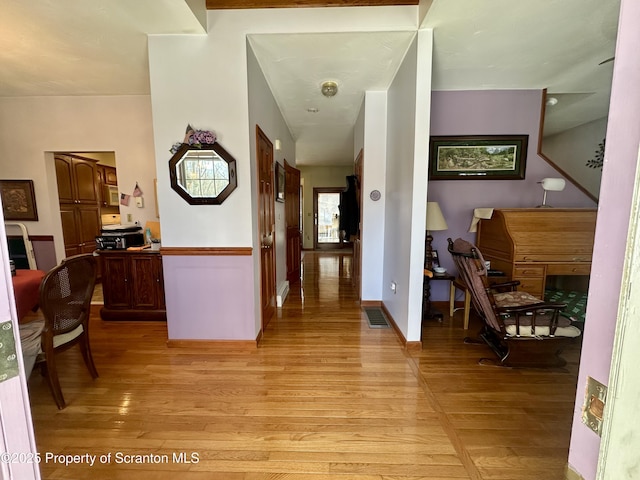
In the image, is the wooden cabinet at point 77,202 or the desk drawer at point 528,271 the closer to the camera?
the desk drawer at point 528,271

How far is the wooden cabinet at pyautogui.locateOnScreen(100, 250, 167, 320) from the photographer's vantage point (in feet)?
9.32

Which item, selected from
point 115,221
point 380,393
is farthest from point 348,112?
point 115,221

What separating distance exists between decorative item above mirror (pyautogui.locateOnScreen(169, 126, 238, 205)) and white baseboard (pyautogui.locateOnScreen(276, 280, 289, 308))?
1665 mm

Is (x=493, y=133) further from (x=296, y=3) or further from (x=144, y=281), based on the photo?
(x=144, y=281)

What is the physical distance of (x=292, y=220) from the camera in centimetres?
438

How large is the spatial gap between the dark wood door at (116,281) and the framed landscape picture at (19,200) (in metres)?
1.53

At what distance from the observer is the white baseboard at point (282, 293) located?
11.1ft

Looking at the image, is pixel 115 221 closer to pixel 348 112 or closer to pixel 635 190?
pixel 348 112

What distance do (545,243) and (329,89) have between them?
2.76m

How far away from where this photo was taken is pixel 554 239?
99.5 inches

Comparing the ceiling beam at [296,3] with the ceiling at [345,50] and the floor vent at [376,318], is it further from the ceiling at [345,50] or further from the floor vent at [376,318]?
the floor vent at [376,318]

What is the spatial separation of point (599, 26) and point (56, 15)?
158 inches

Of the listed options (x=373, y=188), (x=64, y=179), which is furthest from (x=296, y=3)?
(x=64, y=179)

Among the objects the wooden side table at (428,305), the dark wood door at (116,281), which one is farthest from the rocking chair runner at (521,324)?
the dark wood door at (116,281)
